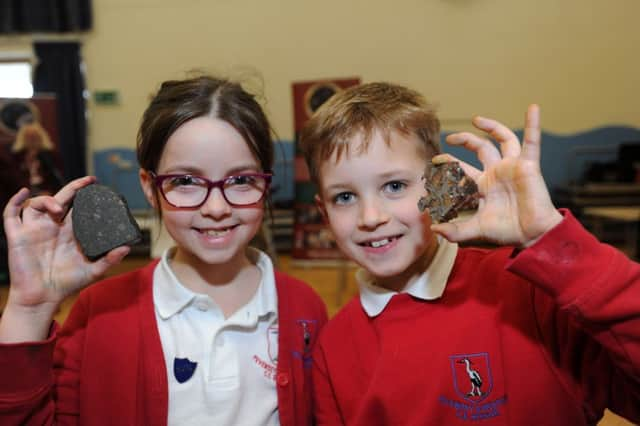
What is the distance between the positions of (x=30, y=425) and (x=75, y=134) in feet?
19.6

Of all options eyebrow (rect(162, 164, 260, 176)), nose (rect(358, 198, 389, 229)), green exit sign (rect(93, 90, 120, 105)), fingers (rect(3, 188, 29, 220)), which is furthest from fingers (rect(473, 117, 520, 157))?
green exit sign (rect(93, 90, 120, 105))

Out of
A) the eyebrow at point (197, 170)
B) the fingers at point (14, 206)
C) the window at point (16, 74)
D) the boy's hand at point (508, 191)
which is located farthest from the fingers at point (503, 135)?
the window at point (16, 74)

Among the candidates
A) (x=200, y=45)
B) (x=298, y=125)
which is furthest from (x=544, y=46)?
(x=200, y=45)

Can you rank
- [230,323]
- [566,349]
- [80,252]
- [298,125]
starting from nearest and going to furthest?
[566,349], [80,252], [230,323], [298,125]

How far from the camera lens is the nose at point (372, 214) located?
3.79ft

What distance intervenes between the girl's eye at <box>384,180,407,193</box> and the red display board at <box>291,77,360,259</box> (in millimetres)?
3867

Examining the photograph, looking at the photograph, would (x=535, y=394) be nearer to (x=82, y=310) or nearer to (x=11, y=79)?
(x=82, y=310)

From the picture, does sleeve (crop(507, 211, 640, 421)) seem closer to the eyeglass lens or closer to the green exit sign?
the eyeglass lens

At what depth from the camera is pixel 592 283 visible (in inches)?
33.3

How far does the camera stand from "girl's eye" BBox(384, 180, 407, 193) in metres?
1.20

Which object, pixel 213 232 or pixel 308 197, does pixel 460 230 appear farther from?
pixel 308 197

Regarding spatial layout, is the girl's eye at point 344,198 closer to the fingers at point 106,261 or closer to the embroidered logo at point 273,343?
the embroidered logo at point 273,343

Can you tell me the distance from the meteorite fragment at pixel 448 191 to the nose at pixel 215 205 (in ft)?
1.60

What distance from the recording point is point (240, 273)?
1.40 meters
